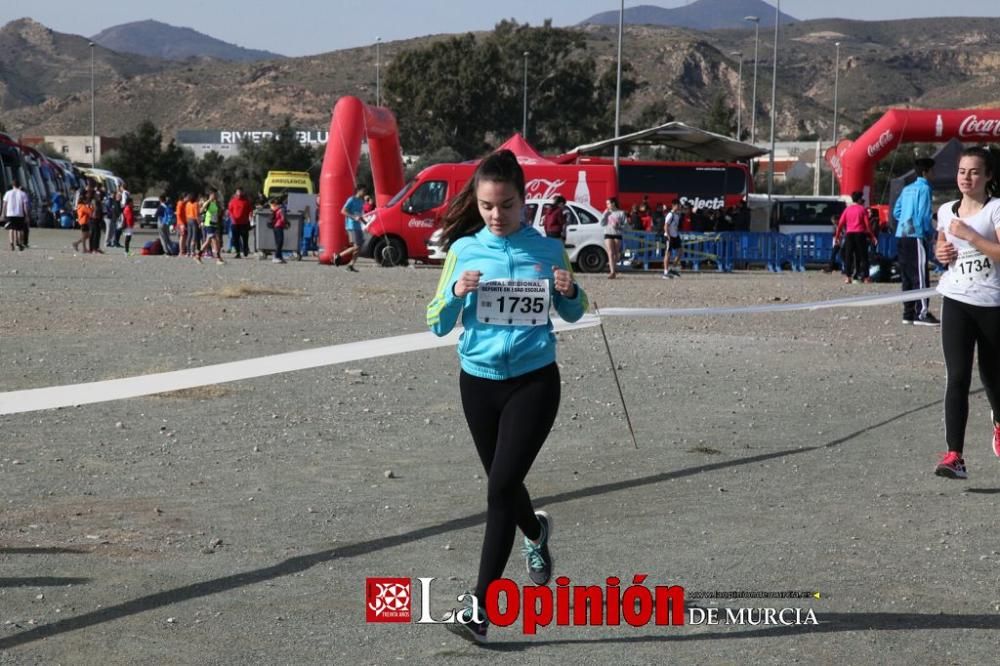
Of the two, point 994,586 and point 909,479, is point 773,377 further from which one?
point 994,586

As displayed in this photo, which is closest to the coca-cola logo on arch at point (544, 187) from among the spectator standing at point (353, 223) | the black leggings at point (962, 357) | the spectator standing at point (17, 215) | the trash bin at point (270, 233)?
the spectator standing at point (353, 223)

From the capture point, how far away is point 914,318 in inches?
724

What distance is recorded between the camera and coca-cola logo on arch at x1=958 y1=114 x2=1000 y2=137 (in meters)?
33.5

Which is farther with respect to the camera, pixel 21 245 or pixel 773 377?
pixel 21 245

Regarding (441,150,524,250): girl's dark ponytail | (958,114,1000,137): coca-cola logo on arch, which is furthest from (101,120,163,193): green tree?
(441,150,524,250): girl's dark ponytail

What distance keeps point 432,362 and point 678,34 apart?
6122 inches

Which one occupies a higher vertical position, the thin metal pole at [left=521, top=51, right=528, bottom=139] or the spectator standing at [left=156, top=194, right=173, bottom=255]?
the thin metal pole at [left=521, top=51, right=528, bottom=139]

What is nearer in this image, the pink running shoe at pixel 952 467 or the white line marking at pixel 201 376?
the pink running shoe at pixel 952 467

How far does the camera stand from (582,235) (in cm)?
3053

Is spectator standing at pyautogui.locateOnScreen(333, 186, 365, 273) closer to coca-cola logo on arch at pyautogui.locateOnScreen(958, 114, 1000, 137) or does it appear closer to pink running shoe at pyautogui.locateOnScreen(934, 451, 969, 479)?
coca-cola logo on arch at pyautogui.locateOnScreen(958, 114, 1000, 137)

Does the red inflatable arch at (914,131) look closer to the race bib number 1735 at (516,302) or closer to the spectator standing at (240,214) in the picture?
the spectator standing at (240,214)

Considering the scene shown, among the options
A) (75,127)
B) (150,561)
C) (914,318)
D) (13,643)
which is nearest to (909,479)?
(150,561)

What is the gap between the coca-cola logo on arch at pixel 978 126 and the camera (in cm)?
3350

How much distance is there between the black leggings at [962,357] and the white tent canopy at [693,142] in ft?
109
